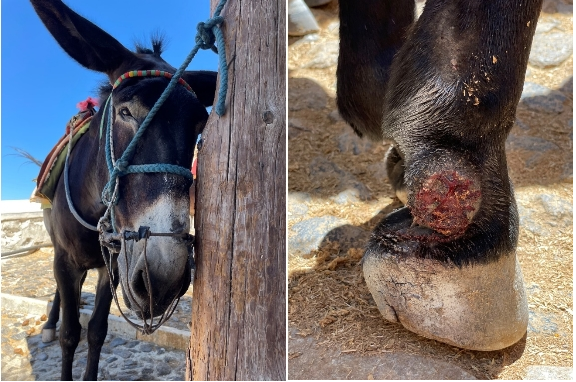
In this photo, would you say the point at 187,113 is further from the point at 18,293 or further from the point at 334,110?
the point at 18,293

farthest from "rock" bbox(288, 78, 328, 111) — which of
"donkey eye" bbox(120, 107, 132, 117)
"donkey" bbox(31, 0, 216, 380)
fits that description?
"donkey eye" bbox(120, 107, 132, 117)

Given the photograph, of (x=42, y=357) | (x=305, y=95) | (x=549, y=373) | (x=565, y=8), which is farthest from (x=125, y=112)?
Answer: (x=565, y=8)

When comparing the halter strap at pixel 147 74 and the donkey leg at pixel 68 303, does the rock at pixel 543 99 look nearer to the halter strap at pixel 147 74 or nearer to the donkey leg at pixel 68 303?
the halter strap at pixel 147 74

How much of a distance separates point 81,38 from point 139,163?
65 centimetres

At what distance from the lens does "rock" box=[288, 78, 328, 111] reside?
436cm

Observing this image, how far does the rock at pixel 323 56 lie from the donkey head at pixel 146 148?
10.2ft

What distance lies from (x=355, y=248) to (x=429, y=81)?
1447mm

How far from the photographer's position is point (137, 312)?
1446 millimetres

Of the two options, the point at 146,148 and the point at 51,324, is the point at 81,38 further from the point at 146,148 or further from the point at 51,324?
the point at 51,324

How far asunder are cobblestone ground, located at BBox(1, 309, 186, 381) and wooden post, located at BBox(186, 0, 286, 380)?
1842 millimetres

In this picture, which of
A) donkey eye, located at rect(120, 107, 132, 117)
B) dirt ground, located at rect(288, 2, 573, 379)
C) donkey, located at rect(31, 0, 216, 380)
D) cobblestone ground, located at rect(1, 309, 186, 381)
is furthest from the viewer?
cobblestone ground, located at rect(1, 309, 186, 381)

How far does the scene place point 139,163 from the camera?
150 cm

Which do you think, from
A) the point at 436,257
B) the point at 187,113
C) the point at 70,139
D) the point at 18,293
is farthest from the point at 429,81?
the point at 18,293

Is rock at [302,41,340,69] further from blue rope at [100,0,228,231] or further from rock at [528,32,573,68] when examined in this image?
blue rope at [100,0,228,231]
